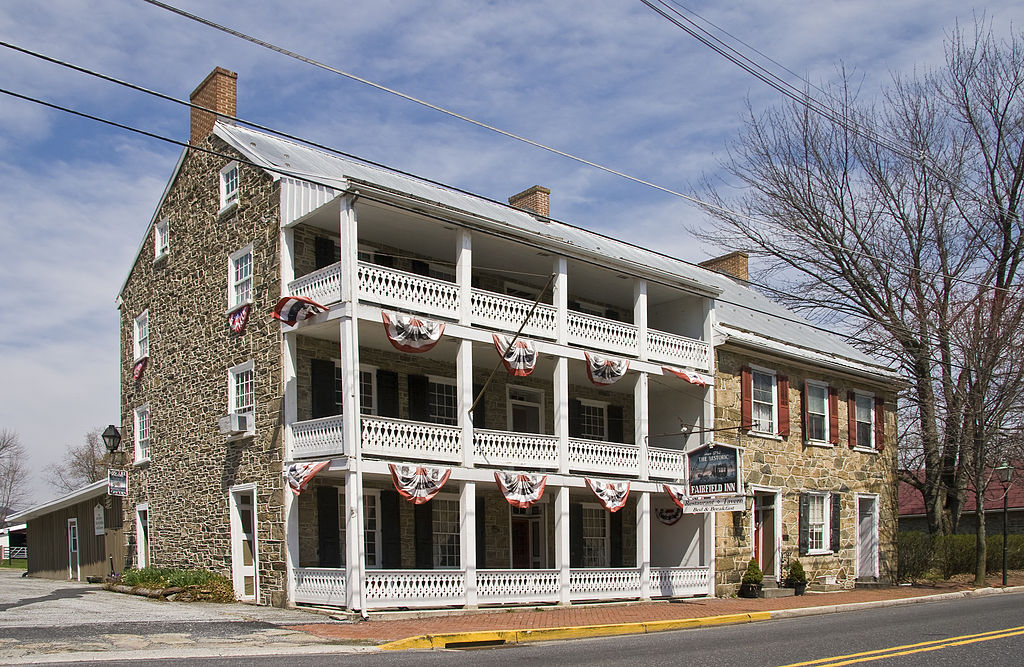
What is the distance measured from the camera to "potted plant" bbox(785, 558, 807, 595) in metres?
26.7

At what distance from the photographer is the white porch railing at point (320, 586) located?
60.5 ft

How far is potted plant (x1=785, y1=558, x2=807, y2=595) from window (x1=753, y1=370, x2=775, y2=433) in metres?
3.76

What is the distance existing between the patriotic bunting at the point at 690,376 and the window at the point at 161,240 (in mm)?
13497

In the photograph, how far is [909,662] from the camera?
1170 centimetres

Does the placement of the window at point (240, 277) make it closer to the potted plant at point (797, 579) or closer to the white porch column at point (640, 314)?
the white porch column at point (640, 314)

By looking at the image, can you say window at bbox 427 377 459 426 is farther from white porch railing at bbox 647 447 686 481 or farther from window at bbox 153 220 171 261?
window at bbox 153 220 171 261

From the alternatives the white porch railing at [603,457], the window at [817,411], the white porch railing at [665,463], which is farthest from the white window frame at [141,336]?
the window at [817,411]

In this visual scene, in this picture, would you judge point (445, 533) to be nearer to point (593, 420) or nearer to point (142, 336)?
point (593, 420)

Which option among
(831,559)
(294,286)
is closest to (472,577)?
(294,286)

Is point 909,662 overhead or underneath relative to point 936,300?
underneath

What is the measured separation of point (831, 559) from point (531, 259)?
1367 centimetres

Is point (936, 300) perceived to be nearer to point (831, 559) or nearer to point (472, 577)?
point (831, 559)

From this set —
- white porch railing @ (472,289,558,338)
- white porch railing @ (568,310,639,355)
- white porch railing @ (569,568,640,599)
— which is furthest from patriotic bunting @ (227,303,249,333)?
white porch railing @ (569,568,640,599)

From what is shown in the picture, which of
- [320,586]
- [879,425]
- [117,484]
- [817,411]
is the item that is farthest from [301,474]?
[879,425]
